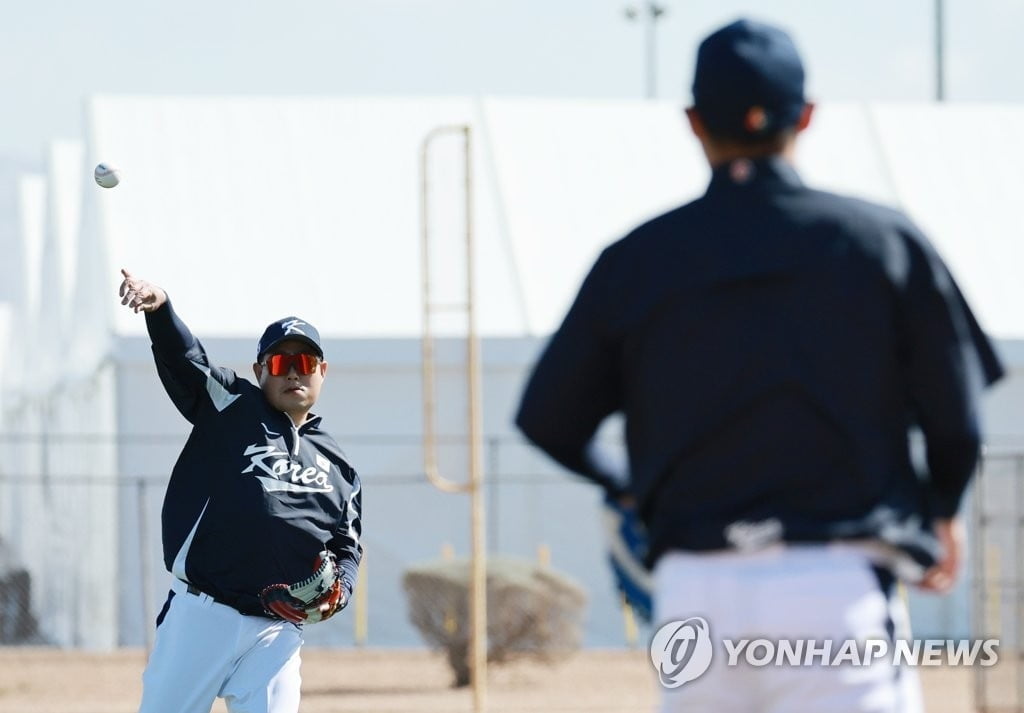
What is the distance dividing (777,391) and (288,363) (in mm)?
3489

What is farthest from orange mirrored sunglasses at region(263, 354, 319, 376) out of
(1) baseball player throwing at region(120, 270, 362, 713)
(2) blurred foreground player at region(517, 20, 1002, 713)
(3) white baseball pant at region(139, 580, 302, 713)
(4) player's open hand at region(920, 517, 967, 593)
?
(4) player's open hand at region(920, 517, 967, 593)

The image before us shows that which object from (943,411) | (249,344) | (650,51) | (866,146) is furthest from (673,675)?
(650,51)

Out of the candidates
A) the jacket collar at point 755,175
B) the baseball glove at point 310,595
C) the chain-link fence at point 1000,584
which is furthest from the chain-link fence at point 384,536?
the jacket collar at point 755,175

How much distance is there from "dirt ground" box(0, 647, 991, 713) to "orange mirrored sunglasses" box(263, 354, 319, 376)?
8994 mm

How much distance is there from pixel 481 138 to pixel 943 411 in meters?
18.4

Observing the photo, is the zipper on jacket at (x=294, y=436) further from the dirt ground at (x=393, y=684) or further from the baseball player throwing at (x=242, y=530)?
the dirt ground at (x=393, y=684)

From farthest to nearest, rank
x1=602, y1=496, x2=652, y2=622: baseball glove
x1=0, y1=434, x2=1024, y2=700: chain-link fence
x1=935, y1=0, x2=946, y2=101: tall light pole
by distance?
x1=935, y1=0, x2=946, y2=101: tall light pole → x1=0, y1=434, x2=1024, y2=700: chain-link fence → x1=602, y1=496, x2=652, y2=622: baseball glove

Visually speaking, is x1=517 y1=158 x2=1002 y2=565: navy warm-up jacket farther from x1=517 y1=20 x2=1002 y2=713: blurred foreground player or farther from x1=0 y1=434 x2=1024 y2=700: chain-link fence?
x1=0 y1=434 x2=1024 y2=700: chain-link fence

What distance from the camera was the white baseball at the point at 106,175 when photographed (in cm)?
666

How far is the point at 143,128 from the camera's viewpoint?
812 inches

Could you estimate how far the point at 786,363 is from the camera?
299 cm

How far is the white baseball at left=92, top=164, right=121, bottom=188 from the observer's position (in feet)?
21.9

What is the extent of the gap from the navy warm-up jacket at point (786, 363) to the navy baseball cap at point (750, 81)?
77 mm

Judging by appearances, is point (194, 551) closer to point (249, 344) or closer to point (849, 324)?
point (849, 324)
